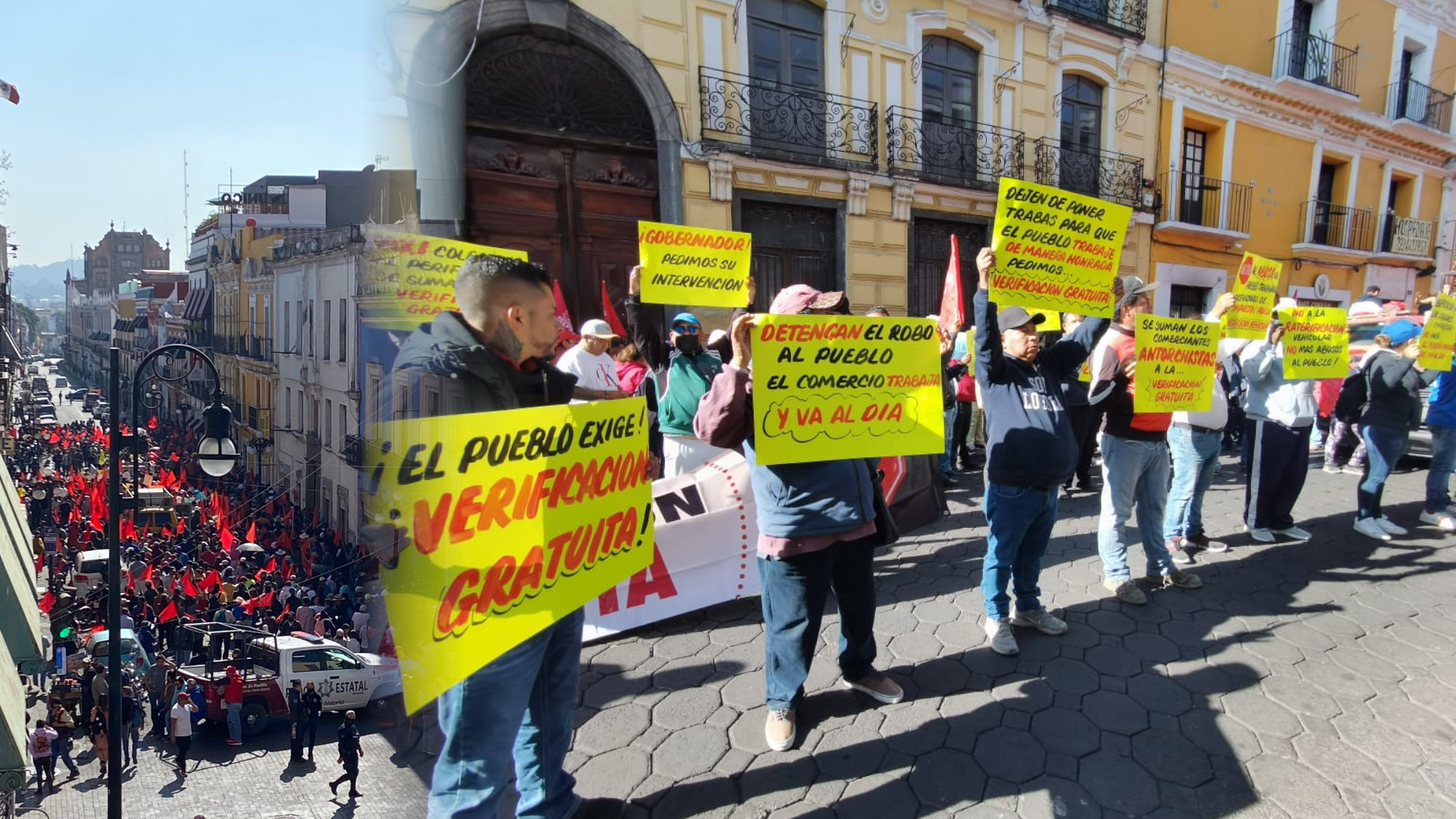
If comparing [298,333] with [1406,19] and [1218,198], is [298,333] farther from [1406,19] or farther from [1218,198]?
[1406,19]

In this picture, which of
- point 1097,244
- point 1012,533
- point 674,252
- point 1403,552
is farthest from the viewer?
point 674,252

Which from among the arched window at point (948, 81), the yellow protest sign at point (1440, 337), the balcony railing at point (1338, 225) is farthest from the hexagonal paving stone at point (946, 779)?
the balcony railing at point (1338, 225)

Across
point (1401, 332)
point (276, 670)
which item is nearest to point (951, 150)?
point (1401, 332)

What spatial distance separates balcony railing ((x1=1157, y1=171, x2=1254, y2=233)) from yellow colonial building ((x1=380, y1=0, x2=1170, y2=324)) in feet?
6.42

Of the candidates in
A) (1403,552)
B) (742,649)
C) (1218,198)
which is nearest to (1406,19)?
(1218,198)

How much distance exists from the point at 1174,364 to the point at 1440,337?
3.65 meters

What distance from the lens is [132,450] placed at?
478 centimetres

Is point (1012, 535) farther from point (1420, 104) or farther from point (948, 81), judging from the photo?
point (1420, 104)

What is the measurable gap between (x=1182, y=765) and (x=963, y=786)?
0.89 meters

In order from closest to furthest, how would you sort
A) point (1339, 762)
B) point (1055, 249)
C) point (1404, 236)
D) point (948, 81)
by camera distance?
point (1339, 762)
point (1055, 249)
point (948, 81)
point (1404, 236)

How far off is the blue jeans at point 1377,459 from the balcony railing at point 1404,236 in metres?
17.2

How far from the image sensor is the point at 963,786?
→ 262cm

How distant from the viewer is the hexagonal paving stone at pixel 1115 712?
3.01 meters

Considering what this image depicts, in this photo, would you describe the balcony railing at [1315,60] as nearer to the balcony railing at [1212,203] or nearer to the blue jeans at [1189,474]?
the balcony railing at [1212,203]
